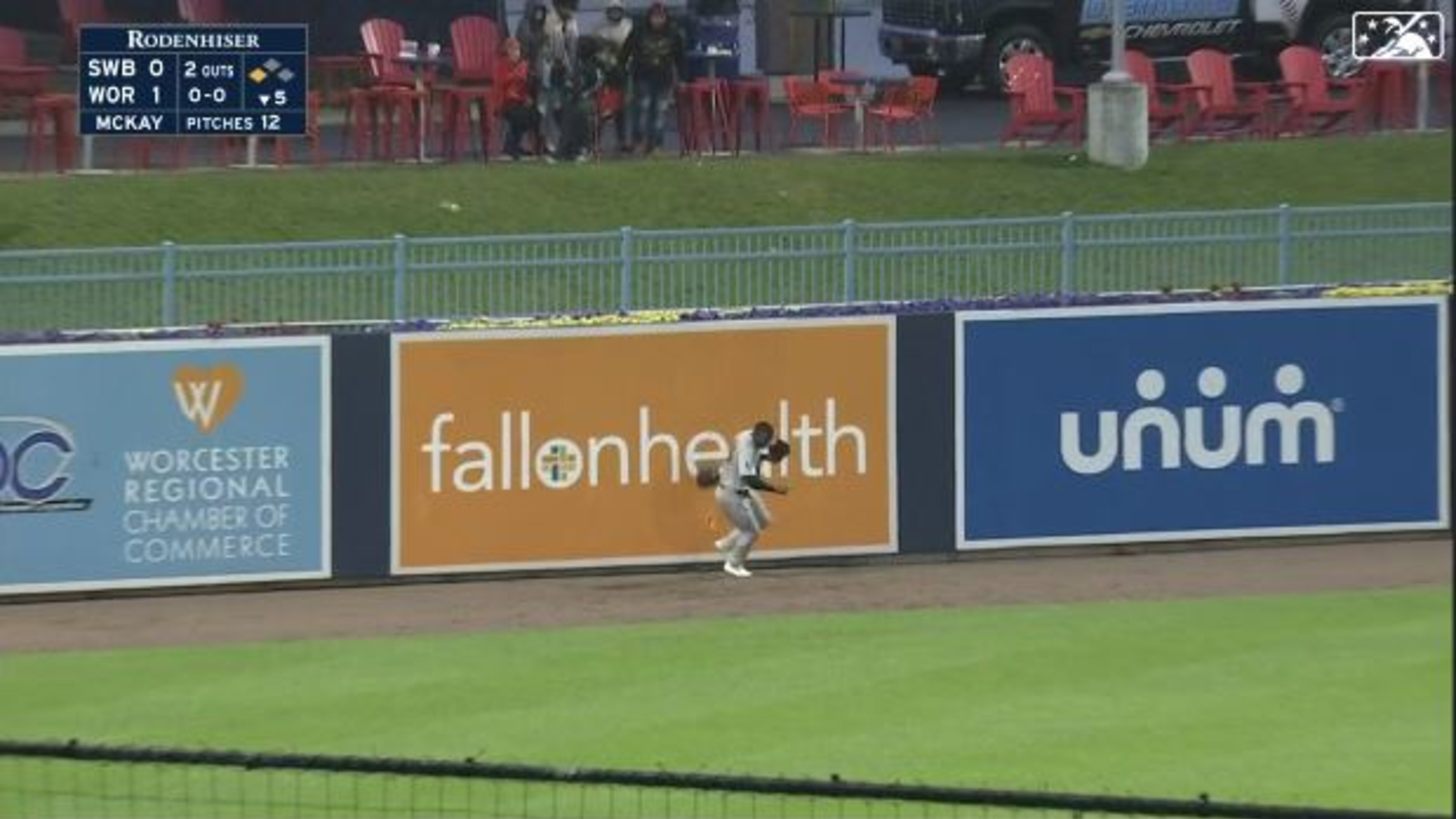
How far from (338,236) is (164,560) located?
967cm

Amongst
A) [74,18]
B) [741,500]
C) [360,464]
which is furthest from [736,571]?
[74,18]

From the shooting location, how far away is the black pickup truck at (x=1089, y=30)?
4162 centimetres

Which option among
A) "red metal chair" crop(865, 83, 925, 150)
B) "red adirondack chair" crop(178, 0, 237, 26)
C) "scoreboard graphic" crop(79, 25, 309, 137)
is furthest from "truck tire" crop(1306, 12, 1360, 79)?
"scoreboard graphic" crop(79, 25, 309, 137)

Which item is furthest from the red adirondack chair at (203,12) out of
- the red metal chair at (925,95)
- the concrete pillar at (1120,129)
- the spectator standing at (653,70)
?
the concrete pillar at (1120,129)

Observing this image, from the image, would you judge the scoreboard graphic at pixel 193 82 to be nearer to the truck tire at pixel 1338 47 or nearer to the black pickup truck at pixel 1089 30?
the black pickup truck at pixel 1089 30

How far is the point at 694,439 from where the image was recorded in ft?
85.6

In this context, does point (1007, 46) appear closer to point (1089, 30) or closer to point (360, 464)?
point (1089, 30)

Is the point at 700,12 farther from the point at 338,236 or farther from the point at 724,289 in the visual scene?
the point at 724,289

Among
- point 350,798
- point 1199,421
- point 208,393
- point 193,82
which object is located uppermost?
point 193,82

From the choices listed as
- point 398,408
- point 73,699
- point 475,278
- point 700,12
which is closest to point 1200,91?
point 700,12

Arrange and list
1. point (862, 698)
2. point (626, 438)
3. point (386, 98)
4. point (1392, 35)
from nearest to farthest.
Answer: point (862, 698) < point (626, 438) < point (386, 98) < point (1392, 35)

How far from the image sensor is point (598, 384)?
2588 cm

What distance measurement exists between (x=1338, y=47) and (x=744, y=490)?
18.6m

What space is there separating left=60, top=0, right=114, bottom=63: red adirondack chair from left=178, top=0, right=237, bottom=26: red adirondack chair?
42.0 inches
